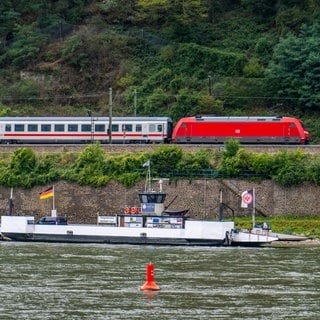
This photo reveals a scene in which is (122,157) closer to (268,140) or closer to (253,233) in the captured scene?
(268,140)

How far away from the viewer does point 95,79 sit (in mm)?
113500

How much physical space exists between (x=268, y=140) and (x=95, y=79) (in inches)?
865

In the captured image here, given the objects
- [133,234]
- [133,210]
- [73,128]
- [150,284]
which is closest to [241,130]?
[73,128]

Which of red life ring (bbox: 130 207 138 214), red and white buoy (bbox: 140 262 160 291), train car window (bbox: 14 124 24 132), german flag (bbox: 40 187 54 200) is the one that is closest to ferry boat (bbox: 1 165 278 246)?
red life ring (bbox: 130 207 138 214)

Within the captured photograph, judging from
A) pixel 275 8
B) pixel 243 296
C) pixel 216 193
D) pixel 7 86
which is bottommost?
pixel 243 296

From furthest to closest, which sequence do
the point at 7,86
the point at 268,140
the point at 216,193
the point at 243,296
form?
the point at 7,86 → the point at 268,140 → the point at 216,193 → the point at 243,296

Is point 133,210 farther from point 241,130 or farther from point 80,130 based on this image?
point 80,130

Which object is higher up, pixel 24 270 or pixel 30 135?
pixel 30 135

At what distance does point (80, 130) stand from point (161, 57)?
15483 millimetres

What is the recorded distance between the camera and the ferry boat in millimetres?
78750

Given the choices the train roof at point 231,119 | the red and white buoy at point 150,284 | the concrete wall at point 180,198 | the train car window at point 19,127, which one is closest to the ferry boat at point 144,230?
the concrete wall at point 180,198

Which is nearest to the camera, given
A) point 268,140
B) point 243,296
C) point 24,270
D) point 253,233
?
point 243,296

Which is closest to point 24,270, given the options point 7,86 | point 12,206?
point 12,206

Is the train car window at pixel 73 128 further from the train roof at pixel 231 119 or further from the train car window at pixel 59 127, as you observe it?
the train roof at pixel 231 119
